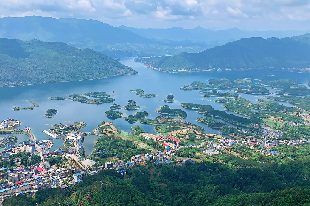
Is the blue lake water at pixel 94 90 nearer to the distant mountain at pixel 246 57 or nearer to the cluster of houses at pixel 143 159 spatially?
the cluster of houses at pixel 143 159

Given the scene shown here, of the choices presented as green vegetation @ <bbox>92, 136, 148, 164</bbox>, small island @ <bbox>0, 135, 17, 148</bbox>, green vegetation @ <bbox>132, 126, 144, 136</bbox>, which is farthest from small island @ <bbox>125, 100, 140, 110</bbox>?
small island @ <bbox>0, 135, 17, 148</bbox>

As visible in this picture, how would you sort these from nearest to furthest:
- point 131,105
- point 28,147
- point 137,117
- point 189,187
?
point 189,187
point 28,147
point 137,117
point 131,105

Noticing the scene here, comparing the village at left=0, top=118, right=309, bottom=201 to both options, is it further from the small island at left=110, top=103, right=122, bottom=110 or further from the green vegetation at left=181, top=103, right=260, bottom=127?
the small island at left=110, top=103, right=122, bottom=110

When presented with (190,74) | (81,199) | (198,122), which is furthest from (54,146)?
(190,74)

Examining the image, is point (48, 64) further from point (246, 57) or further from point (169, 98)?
point (246, 57)

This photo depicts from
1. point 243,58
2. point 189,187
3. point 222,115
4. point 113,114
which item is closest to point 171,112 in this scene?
point 222,115

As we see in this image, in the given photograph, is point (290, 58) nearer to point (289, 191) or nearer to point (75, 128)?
point (75, 128)
